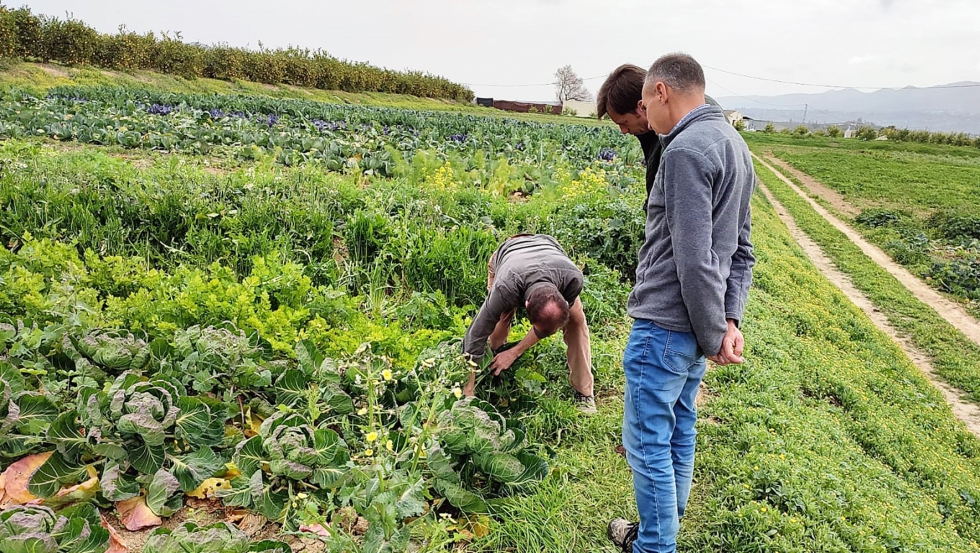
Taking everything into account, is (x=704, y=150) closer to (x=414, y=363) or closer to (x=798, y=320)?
(x=414, y=363)

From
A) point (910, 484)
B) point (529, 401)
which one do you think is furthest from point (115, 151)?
point (910, 484)

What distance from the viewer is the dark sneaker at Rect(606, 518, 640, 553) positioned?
8.75 ft

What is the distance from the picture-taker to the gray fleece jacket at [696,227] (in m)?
1.95

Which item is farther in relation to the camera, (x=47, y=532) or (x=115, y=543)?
(x=115, y=543)

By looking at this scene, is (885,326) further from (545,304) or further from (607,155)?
(545,304)

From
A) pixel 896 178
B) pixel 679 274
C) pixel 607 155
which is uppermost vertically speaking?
pixel 607 155

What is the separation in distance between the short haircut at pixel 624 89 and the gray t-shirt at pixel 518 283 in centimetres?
77

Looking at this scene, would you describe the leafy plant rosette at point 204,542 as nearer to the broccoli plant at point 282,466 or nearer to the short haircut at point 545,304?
the broccoli plant at point 282,466

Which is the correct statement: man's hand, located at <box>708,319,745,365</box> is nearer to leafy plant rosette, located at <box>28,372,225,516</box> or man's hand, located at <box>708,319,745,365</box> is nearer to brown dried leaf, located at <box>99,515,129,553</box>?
leafy plant rosette, located at <box>28,372,225,516</box>

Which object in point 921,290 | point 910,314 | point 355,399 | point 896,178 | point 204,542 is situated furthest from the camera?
point 896,178

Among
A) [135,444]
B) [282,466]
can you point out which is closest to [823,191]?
[282,466]

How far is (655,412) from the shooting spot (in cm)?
217

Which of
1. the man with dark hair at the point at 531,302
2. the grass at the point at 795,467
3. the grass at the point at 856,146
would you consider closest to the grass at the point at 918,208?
the grass at the point at 856,146

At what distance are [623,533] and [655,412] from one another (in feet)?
2.73
